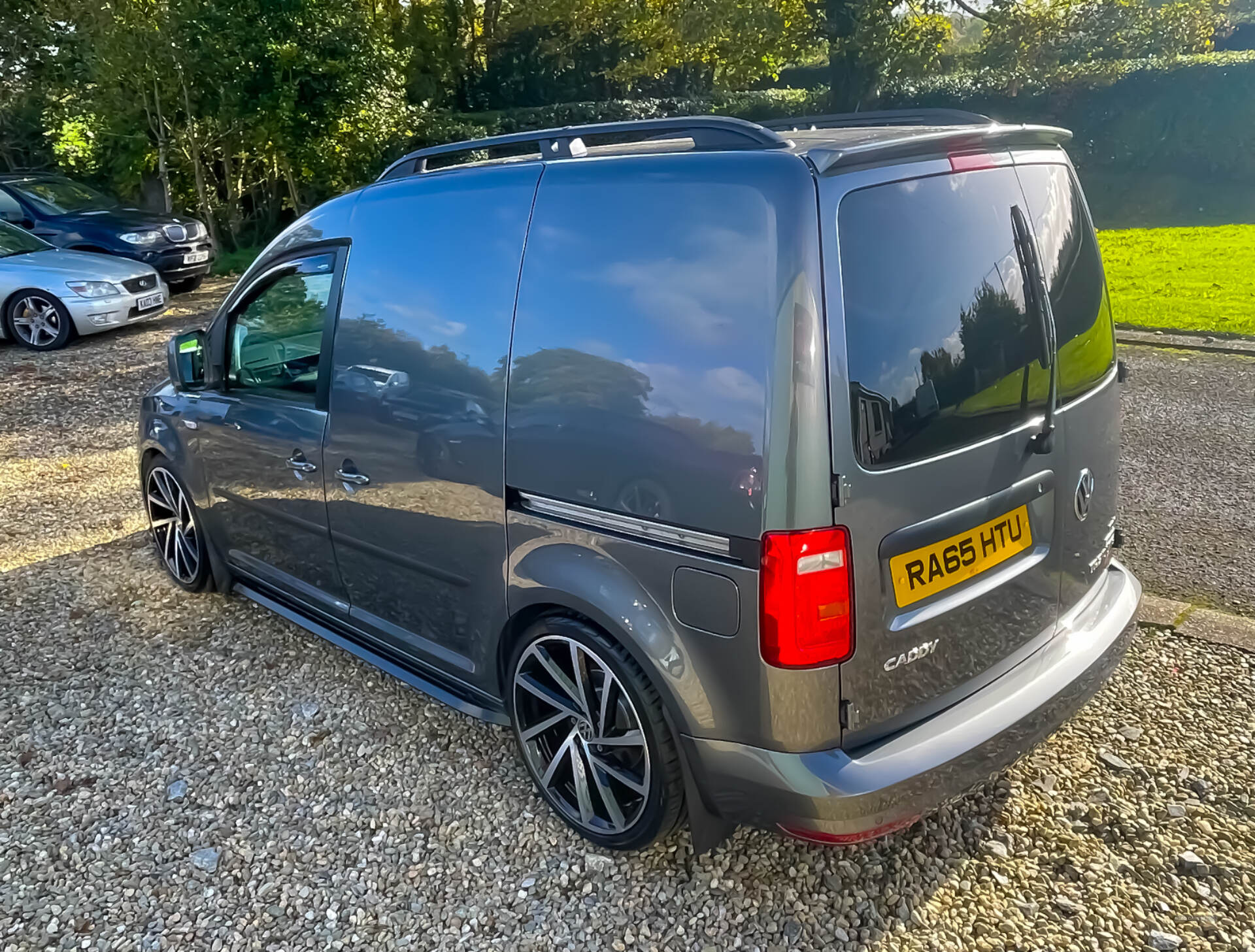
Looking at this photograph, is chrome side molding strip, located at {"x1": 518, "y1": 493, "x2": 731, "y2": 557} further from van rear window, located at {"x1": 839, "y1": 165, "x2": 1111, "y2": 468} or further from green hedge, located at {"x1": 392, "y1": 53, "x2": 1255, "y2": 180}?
green hedge, located at {"x1": 392, "y1": 53, "x2": 1255, "y2": 180}

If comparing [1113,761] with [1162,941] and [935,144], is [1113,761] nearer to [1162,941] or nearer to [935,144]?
[1162,941]

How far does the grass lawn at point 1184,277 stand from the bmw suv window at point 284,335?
806 centimetres

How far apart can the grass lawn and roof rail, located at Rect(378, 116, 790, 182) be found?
780 cm

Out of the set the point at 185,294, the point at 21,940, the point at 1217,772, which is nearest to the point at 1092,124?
the point at 185,294

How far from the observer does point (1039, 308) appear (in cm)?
249

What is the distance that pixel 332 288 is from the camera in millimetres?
3289

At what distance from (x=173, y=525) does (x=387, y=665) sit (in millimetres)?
1840

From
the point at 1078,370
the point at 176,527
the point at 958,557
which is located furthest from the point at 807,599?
the point at 176,527

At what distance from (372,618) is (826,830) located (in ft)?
6.10

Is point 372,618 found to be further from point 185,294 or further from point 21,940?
point 185,294

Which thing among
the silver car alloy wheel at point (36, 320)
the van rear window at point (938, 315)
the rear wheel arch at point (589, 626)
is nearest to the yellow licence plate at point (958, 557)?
the van rear window at point (938, 315)

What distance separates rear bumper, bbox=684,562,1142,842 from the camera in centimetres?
220

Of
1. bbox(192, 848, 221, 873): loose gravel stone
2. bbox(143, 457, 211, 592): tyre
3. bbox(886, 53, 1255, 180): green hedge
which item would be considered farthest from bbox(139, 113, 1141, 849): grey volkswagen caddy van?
bbox(886, 53, 1255, 180): green hedge

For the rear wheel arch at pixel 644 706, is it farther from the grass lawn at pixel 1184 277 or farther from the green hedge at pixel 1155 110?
the green hedge at pixel 1155 110
